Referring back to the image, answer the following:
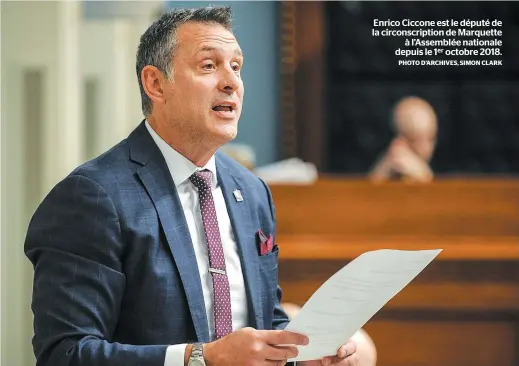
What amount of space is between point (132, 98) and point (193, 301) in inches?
176

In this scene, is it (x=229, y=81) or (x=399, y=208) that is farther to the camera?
(x=399, y=208)

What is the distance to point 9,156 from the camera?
364 cm

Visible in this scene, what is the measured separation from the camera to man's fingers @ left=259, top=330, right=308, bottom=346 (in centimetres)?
143

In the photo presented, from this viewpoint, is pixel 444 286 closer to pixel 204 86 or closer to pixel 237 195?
pixel 237 195

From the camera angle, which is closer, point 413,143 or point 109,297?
point 109,297

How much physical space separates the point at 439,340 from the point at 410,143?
2.11 metres

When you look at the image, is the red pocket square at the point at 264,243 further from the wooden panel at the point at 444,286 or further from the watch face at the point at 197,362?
the wooden panel at the point at 444,286

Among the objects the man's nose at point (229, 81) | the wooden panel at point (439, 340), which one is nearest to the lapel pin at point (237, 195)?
the man's nose at point (229, 81)

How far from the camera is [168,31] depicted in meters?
1.72

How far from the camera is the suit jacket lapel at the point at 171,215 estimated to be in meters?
1.63

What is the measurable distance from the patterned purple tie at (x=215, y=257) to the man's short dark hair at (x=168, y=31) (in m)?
0.22

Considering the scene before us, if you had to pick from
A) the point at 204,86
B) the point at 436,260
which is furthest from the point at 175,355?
the point at 436,260

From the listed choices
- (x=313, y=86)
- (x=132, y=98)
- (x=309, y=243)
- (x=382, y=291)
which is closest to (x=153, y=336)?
(x=382, y=291)

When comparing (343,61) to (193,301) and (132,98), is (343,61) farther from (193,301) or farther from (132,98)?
(193,301)
